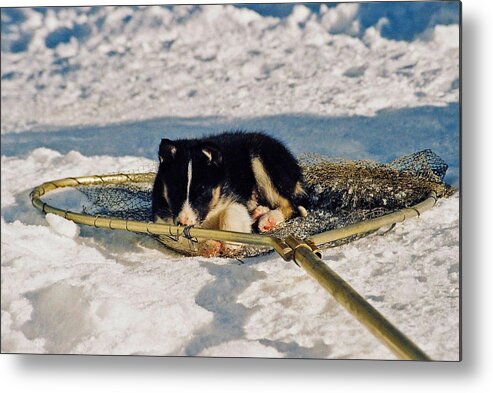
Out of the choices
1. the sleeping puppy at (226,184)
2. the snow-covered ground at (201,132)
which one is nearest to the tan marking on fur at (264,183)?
the sleeping puppy at (226,184)

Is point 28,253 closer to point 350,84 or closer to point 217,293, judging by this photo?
point 217,293

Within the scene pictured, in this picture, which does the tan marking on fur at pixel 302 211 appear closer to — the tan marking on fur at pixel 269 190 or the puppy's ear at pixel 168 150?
the tan marking on fur at pixel 269 190

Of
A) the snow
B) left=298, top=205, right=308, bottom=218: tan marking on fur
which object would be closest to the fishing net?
left=298, top=205, right=308, bottom=218: tan marking on fur

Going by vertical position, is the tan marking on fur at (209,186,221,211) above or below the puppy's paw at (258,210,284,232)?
above

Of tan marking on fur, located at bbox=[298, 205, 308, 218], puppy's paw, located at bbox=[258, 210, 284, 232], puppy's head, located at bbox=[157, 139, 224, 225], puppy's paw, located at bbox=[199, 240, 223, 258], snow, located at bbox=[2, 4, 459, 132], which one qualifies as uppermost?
snow, located at bbox=[2, 4, 459, 132]

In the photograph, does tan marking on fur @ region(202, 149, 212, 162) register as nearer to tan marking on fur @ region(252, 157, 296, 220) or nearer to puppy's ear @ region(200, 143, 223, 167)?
puppy's ear @ region(200, 143, 223, 167)

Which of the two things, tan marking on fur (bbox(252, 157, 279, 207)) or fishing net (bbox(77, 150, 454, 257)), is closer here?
fishing net (bbox(77, 150, 454, 257))
